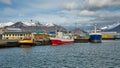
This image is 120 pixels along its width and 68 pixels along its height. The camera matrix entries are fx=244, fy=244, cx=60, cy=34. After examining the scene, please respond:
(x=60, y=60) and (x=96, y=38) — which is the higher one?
(x=96, y=38)

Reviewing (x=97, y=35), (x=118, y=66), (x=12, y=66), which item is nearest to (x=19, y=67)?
(x=12, y=66)

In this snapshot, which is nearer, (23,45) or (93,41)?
(23,45)

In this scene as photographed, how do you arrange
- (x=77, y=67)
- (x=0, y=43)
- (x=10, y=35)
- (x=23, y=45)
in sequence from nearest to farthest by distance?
(x=77, y=67), (x=0, y=43), (x=23, y=45), (x=10, y=35)

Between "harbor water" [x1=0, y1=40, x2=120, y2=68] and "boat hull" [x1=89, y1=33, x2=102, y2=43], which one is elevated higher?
"boat hull" [x1=89, y1=33, x2=102, y2=43]

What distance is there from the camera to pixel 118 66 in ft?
136

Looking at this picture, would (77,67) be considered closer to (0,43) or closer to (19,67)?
(19,67)

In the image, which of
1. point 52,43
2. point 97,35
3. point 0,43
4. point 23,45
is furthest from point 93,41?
point 0,43

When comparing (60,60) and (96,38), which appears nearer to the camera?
(60,60)

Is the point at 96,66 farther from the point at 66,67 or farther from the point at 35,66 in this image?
the point at 35,66

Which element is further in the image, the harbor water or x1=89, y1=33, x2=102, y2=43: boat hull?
x1=89, y1=33, x2=102, y2=43: boat hull

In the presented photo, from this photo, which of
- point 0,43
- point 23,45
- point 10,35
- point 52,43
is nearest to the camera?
point 0,43

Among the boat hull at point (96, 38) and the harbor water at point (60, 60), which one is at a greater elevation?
the boat hull at point (96, 38)

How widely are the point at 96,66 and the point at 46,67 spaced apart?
8.47 meters

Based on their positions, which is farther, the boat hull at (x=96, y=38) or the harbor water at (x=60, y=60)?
the boat hull at (x=96, y=38)
